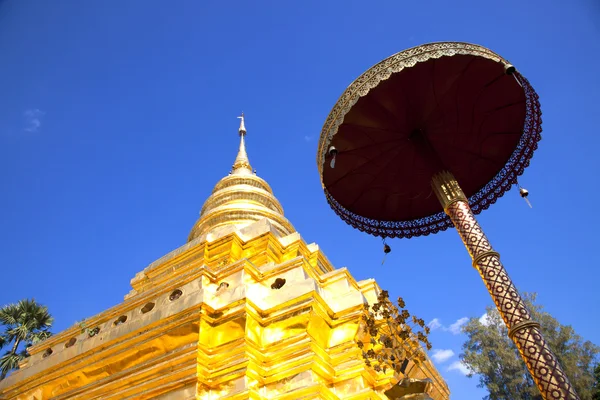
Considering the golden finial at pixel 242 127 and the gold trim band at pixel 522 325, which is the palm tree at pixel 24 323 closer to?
the golden finial at pixel 242 127

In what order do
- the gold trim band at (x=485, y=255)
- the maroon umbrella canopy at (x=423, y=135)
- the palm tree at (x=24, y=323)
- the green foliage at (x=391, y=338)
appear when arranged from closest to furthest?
the green foliage at (x=391, y=338) → the gold trim band at (x=485, y=255) → the maroon umbrella canopy at (x=423, y=135) → the palm tree at (x=24, y=323)

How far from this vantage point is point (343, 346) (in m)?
6.57

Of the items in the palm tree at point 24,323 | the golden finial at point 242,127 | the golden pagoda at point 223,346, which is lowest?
the golden pagoda at point 223,346

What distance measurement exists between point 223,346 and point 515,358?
611 inches

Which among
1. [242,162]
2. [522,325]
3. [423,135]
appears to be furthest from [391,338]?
[242,162]

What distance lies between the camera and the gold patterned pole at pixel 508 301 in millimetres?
5008

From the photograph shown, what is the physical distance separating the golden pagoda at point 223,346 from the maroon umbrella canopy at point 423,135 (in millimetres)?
2404

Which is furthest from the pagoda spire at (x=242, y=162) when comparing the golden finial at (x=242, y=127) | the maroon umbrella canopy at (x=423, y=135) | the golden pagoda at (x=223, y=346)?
the golden pagoda at (x=223, y=346)

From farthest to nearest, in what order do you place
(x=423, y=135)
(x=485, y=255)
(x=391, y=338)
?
(x=423, y=135), (x=485, y=255), (x=391, y=338)

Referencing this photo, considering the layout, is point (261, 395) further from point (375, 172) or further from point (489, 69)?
point (489, 69)

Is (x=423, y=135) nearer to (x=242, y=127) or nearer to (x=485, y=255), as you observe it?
(x=485, y=255)

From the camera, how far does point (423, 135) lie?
8.42m

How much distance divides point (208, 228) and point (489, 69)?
8.01 meters

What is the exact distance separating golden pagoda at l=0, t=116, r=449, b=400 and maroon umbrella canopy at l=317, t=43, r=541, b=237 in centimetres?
240
